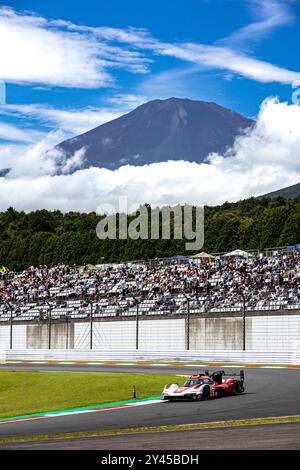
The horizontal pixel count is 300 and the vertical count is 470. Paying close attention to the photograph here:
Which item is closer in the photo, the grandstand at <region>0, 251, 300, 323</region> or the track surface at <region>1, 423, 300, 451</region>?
the track surface at <region>1, 423, 300, 451</region>

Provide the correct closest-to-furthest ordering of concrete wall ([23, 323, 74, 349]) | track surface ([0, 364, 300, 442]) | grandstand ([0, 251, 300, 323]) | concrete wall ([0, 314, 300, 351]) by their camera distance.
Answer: track surface ([0, 364, 300, 442]) < concrete wall ([0, 314, 300, 351]) < grandstand ([0, 251, 300, 323]) < concrete wall ([23, 323, 74, 349])

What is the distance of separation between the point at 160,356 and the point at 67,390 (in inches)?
537

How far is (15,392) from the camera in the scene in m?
26.7

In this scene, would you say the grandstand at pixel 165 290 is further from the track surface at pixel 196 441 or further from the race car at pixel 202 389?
the track surface at pixel 196 441

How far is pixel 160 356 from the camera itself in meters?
38.3

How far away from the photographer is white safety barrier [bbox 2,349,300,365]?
3453 cm

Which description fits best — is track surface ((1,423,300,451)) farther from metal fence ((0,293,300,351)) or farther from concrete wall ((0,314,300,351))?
metal fence ((0,293,300,351))

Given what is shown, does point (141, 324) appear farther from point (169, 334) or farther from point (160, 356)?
point (160, 356)

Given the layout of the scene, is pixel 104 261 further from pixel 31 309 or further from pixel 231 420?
pixel 231 420

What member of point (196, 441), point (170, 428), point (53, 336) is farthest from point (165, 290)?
point (196, 441)

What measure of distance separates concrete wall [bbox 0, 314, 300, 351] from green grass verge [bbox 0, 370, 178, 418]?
9054 mm

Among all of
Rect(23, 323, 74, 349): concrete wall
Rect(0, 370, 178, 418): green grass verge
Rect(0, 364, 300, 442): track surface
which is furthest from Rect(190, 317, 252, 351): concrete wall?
Rect(0, 364, 300, 442): track surface

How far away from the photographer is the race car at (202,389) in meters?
21.1

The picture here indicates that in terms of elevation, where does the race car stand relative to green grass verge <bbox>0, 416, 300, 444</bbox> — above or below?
above
